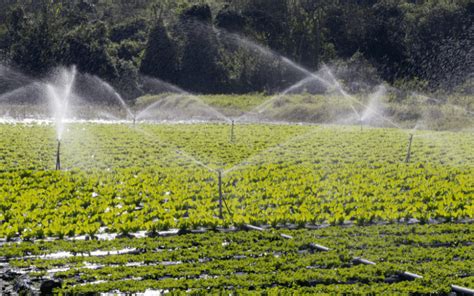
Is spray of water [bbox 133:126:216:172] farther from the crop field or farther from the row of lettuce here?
the row of lettuce

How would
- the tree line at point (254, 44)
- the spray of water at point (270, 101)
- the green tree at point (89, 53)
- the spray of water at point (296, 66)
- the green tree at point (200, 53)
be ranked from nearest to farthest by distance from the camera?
the spray of water at point (270, 101)
the spray of water at point (296, 66)
the tree line at point (254, 44)
the green tree at point (89, 53)
the green tree at point (200, 53)

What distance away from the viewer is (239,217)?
17.0 m

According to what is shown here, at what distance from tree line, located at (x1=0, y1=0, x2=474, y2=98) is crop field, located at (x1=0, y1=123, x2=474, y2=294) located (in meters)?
29.1

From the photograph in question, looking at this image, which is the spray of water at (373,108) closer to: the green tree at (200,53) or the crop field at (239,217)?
the crop field at (239,217)

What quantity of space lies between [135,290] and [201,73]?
165ft

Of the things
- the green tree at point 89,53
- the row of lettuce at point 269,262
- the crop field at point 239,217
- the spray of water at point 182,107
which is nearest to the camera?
the row of lettuce at point 269,262

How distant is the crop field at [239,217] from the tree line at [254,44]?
1146 inches

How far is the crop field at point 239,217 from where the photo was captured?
41.5 ft

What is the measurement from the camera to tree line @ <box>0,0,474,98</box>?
→ 60303 mm

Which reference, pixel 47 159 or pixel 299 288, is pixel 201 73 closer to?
pixel 47 159

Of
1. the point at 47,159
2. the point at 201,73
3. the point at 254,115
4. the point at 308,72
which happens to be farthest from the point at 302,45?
the point at 47,159

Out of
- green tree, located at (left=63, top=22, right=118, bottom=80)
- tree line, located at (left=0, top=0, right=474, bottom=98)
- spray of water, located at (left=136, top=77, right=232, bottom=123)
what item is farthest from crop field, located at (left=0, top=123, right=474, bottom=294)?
green tree, located at (left=63, top=22, right=118, bottom=80)

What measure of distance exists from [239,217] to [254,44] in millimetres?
47970

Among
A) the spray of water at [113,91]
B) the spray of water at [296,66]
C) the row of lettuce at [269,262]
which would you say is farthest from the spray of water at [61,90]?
the row of lettuce at [269,262]
